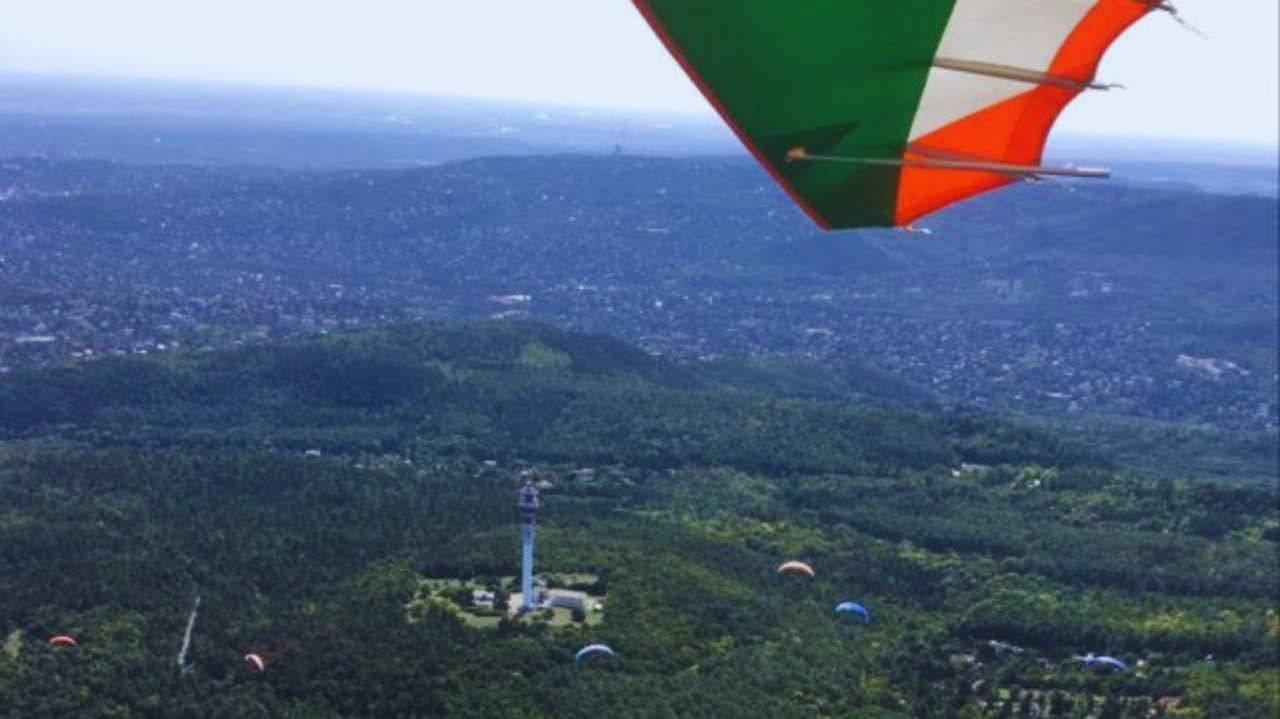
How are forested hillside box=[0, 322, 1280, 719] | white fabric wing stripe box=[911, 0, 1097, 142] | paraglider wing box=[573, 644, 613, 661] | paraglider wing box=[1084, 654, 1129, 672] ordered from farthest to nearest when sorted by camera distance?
paraglider wing box=[1084, 654, 1129, 672]
paraglider wing box=[573, 644, 613, 661]
forested hillside box=[0, 322, 1280, 719]
white fabric wing stripe box=[911, 0, 1097, 142]

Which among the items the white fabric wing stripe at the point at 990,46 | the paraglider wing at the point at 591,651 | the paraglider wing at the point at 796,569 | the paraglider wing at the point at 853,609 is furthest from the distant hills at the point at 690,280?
the white fabric wing stripe at the point at 990,46

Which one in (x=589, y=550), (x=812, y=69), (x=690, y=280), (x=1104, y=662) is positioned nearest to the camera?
(x=812, y=69)

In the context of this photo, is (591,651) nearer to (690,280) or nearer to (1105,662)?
(1105,662)

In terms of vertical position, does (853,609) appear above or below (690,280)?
above

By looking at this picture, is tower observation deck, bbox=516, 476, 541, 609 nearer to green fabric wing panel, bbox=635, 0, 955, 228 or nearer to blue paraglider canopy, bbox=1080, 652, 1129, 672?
blue paraglider canopy, bbox=1080, 652, 1129, 672

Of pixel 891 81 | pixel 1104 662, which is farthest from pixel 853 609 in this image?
pixel 891 81

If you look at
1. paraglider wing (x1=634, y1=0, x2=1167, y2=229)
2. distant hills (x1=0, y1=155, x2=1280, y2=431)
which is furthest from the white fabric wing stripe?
distant hills (x1=0, y1=155, x2=1280, y2=431)
